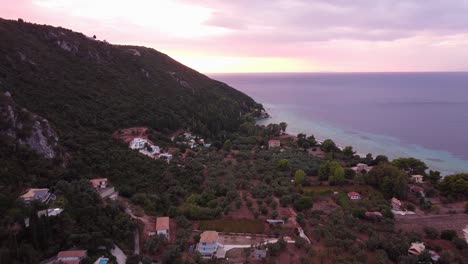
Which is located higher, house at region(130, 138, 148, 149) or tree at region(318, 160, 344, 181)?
house at region(130, 138, 148, 149)

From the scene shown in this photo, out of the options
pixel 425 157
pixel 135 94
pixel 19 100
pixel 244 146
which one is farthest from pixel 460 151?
pixel 19 100

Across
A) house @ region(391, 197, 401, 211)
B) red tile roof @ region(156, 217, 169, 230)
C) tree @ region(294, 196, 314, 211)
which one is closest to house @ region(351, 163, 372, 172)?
house @ region(391, 197, 401, 211)

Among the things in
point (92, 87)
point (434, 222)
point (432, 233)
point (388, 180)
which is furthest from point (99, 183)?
point (92, 87)

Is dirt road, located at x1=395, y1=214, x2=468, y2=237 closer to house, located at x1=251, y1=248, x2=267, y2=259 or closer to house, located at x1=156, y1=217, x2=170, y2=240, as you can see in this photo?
house, located at x1=251, y1=248, x2=267, y2=259

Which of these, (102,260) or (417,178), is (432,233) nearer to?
(417,178)

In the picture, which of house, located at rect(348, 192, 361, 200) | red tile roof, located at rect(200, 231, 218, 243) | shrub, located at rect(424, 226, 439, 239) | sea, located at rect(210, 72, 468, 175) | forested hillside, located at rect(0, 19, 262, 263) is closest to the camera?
forested hillside, located at rect(0, 19, 262, 263)

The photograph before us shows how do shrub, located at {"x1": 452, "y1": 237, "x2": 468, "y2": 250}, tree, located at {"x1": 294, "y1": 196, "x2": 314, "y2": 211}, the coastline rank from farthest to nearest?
the coastline < tree, located at {"x1": 294, "y1": 196, "x2": 314, "y2": 211} < shrub, located at {"x1": 452, "y1": 237, "x2": 468, "y2": 250}

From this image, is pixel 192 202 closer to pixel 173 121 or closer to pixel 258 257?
pixel 258 257
